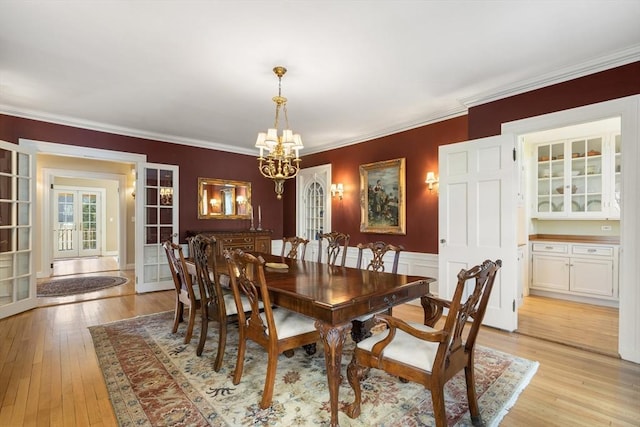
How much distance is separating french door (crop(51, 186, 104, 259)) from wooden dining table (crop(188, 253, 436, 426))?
8.80 meters

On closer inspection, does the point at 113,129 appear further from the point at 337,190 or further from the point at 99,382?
the point at 99,382

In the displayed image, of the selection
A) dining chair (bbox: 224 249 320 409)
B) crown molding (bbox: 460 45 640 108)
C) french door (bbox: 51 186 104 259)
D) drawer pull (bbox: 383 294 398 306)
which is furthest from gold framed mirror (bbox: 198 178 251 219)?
french door (bbox: 51 186 104 259)

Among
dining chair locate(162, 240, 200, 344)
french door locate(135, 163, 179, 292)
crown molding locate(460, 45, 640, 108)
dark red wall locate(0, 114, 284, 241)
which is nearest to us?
crown molding locate(460, 45, 640, 108)

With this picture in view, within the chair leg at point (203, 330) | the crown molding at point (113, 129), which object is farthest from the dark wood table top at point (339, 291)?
the crown molding at point (113, 129)

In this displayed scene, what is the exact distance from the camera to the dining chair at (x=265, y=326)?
6.48 feet

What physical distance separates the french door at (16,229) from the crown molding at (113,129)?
0.51 m

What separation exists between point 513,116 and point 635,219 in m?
1.42

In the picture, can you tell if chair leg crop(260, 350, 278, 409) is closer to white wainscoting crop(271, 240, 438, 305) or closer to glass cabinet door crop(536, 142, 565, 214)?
white wainscoting crop(271, 240, 438, 305)

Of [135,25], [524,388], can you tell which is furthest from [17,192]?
[524,388]

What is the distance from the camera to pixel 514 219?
127 inches

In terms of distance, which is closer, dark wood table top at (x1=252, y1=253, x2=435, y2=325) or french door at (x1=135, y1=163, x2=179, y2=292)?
dark wood table top at (x1=252, y1=253, x2=435, y2=325)

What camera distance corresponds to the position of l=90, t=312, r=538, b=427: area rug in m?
1.89

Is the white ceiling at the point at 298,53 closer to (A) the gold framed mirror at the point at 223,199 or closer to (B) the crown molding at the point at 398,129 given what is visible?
(B) the crown molding at the point at 398,129

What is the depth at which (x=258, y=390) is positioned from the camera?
2.18 meters
